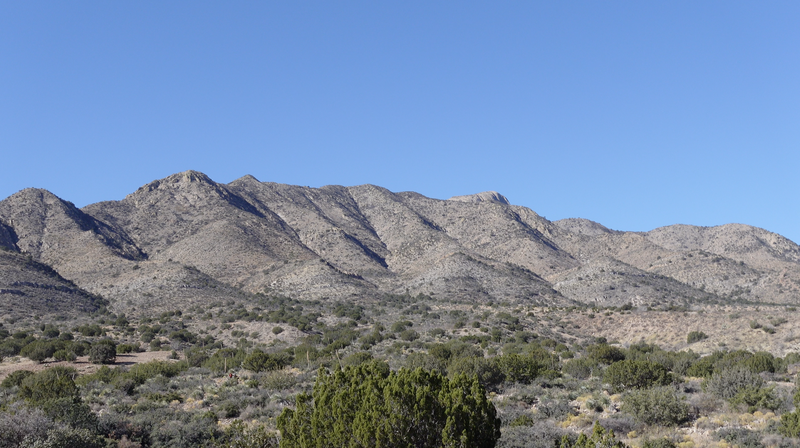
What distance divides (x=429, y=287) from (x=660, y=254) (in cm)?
4849

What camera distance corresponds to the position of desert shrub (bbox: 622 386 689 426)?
566 inches

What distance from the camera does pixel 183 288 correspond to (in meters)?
64.9

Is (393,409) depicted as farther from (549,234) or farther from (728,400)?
(549,234)

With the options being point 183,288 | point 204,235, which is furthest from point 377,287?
point 204,235

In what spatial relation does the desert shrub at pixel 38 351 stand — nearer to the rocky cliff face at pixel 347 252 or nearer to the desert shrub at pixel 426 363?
the desert shrub at pixel 426 363

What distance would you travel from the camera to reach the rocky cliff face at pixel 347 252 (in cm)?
7094

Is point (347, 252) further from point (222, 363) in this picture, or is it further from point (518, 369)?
point (518, 369)

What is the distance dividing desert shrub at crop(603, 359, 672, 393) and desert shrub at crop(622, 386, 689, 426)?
3.68m

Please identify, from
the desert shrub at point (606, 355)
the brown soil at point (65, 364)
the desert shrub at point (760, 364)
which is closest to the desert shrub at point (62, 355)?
the brown soil at point (65, 364)

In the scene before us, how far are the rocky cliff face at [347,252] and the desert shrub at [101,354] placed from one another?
2850 centimetres

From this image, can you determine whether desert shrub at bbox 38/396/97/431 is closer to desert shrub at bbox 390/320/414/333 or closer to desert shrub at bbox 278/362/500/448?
desert shrub at bbox 278/362/500/448

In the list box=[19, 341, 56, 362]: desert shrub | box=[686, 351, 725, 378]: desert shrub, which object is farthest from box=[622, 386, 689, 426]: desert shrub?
box=[19, 341, 56, 362]: desert shrub

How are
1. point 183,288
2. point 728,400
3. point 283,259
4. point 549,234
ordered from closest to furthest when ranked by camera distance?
point 728,400 < point 183,288 < point 283,259 < point 549,234

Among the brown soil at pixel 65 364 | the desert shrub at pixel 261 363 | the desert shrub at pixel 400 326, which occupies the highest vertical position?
the desert shrub at pixel 400 326
